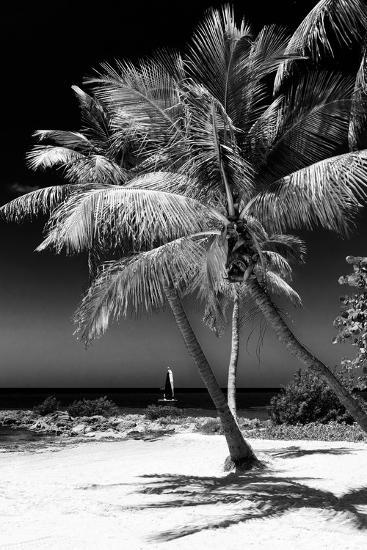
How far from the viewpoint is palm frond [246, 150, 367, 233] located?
8039mm

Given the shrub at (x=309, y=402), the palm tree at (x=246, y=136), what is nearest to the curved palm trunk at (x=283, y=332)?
the palm tree at (x=246, y=136)

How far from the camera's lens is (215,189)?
969cm

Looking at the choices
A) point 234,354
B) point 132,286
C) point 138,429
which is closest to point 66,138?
point 132,286

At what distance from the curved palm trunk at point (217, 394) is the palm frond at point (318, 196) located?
125 inches

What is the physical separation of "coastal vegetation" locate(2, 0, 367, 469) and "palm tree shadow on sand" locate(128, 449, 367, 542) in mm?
1288

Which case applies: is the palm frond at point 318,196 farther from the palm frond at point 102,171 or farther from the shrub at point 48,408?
the shrub at point 48,408

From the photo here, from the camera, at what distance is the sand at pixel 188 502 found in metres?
7.12

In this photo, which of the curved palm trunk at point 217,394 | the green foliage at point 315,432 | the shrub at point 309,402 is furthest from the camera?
the shrub at point 309,402

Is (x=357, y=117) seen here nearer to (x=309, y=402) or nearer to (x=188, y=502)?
(x=188, y=502)

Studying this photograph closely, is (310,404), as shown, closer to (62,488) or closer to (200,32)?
(62,488)

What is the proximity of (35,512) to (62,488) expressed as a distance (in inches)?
77.4

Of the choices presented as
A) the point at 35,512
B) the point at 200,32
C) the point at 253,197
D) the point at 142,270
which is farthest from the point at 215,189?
the point at 35,512

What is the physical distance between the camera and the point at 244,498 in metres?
9.12

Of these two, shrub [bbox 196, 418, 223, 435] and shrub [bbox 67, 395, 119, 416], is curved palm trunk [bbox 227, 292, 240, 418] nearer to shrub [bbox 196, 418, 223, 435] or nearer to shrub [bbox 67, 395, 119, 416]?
shrub [bbox 196, 418, 223, 435]
